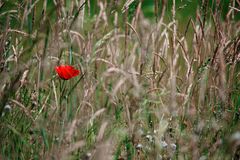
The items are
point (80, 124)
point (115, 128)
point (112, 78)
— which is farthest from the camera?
→ point (112, 78)

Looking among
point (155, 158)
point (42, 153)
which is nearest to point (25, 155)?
point (42, 153)

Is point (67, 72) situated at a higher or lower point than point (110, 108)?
higher

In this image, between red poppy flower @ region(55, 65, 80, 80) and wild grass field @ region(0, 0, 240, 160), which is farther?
red poppy flower @ region(55, 65, 80, 80)

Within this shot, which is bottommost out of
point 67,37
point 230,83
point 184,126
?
point 184,126

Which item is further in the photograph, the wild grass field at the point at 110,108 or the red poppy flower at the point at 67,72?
the red poppy flower at the point at 67,72

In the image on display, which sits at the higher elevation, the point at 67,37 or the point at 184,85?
the point at 67,37

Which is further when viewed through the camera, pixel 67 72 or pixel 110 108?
pixel 67 72

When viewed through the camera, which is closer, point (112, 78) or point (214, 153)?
point (214, 153)

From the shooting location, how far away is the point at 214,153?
5.95 feet

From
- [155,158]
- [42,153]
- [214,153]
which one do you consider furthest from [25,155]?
[214,153]

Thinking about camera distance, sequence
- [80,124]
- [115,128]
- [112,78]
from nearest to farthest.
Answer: [80,124]
[115,128]
[112,78]

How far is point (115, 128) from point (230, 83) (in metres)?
0.49

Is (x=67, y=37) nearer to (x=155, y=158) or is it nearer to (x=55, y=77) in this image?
(x=55, y=77)

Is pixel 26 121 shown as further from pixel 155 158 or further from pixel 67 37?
pixel 155 158
